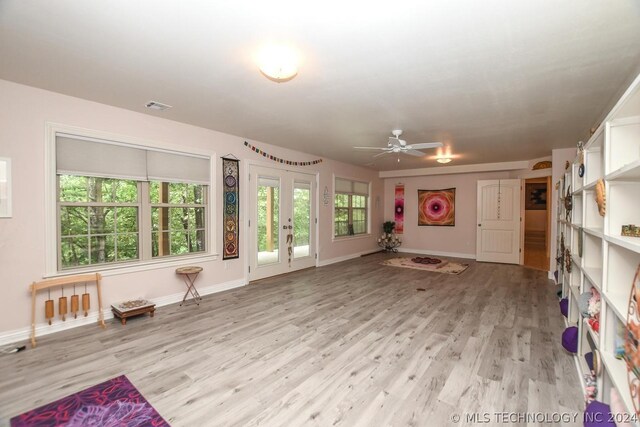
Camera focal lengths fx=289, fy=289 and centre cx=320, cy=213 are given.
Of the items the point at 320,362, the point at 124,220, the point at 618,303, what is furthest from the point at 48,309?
the point at 618,303

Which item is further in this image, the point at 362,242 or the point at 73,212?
the point at 362,242

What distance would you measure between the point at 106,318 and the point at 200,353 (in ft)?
5.36

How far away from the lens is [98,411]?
1891 mm

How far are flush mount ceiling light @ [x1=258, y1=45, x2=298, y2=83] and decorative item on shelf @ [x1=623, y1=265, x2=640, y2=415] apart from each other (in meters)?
2.38

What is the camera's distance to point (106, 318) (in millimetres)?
3416

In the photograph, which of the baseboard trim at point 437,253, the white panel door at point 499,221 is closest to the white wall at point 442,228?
the baseboard trim at point 437,253

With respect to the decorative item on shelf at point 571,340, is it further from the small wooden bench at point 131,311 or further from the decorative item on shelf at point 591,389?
the small wooden bench at point 131,311

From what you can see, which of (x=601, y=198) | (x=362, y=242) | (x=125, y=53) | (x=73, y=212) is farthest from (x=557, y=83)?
(x=362, y=242)

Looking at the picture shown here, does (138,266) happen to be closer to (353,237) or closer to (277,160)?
(277,160)

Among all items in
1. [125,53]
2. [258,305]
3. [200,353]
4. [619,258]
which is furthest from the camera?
[258,305]

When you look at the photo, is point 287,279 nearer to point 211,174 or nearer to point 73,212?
point 211,174

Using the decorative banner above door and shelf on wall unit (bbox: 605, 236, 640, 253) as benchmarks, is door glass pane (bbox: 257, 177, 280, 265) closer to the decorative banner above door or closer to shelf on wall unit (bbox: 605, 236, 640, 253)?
the decorative banner above door

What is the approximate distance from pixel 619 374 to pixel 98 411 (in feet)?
9.94

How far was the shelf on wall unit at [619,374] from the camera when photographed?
130 centimetres
